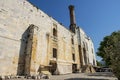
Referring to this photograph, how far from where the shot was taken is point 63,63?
21156 millimetres

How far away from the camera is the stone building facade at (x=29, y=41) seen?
41.2 feet

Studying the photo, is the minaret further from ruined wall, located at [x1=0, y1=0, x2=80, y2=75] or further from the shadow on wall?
the shadow on wall

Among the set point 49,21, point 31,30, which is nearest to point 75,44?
point 49,21

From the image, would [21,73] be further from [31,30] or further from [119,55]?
[119,55]

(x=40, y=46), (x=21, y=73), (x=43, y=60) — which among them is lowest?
(x=21, y=73)

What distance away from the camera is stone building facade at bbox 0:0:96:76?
1255cm

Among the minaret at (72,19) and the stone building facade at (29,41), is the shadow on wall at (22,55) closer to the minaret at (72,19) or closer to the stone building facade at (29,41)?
the stone building facade at (29,41)

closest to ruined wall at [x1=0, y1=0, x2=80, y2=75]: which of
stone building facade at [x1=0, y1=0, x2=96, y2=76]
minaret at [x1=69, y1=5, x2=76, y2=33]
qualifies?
stone building facade at [x1=0, y1=0, x2=96, y2=76]

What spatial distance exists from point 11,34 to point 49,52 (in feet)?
21.8

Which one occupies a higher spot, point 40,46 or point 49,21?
point 49,21

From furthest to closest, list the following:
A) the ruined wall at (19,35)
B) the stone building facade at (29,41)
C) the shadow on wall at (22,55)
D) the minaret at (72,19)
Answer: the minaret at (72,19)
the shadow on wall at (22,55)
the stone building facade at (29,41)
the ruined wall at (19,35)

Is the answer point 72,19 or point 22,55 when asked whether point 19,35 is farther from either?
point 72,19

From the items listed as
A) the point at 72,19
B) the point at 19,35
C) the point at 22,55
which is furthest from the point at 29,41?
the point at 72,19

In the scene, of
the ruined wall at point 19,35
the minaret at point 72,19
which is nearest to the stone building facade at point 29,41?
the ruined wall at point 19,35
